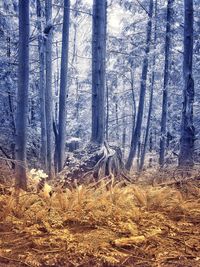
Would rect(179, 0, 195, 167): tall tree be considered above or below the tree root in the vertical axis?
above

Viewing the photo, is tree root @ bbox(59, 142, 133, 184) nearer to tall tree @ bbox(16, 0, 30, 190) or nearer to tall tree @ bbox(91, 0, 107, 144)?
tall tree @ bbox(91, 0, 107, 144)

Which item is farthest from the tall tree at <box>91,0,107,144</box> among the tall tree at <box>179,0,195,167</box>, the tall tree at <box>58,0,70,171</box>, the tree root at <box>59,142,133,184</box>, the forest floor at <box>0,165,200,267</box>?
the tall tree at <box>58,0,70,171</box>

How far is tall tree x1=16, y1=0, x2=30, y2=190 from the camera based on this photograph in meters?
5.66

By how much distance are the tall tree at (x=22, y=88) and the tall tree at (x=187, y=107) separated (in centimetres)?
403

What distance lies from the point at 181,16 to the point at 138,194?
13.5 m

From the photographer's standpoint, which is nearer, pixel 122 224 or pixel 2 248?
pixel 2 248

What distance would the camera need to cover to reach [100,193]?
5598 millimetres

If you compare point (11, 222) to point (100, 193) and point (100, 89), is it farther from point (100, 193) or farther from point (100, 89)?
point (100, 89)

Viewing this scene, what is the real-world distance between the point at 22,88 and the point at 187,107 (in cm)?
432

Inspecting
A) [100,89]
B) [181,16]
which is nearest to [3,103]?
[100,89]

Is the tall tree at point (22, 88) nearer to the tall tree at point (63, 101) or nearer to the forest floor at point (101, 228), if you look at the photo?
the forest floor at point (101, 228)

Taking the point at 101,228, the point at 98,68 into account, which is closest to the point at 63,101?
the point at 98,68

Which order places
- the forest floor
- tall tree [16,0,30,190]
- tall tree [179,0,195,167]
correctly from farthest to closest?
1. tall tree [179,0,195,167]
2. tall tree [16,0,30,190]
3. the forest floor

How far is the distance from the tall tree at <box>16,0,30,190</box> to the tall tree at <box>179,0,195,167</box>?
4029mm
